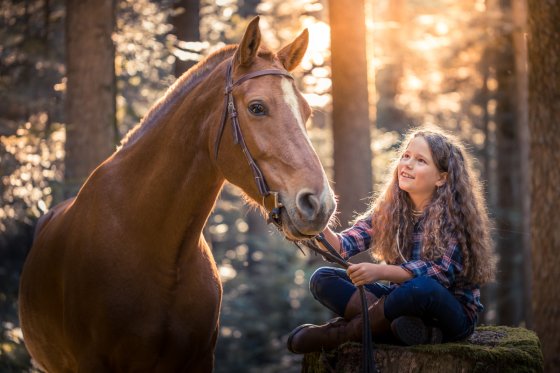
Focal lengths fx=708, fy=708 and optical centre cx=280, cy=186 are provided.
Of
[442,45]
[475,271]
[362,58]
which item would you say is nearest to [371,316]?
[475,271]

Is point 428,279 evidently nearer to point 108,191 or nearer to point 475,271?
point 475,271

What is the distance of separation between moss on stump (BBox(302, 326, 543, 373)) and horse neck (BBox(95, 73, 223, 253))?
3.51ft

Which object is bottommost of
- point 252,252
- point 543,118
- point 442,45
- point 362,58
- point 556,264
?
point 252,252

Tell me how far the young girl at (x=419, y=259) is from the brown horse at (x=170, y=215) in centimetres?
70

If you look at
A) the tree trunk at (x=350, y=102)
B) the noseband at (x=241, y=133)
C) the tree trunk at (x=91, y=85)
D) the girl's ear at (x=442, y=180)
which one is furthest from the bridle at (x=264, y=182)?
the tree trunk at (x=350, y=102)

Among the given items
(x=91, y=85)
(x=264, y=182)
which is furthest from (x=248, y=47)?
(x=91, y=85)

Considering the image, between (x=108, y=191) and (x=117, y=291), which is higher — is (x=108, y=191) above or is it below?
above

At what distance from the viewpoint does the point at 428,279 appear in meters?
3.86

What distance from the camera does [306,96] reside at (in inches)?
487

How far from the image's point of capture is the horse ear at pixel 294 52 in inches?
161

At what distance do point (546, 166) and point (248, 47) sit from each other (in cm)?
390

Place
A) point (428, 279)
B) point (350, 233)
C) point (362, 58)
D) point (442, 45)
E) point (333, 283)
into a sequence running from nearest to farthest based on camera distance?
point (428, 279)
point (333, 283)
point (350, 233)
point (362, 58)
point (442, 45)

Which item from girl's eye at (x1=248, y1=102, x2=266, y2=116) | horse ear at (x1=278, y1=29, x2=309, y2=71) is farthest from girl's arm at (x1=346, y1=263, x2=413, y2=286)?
horse ear at (x1=278, y1=29, x2=309, y2=71)

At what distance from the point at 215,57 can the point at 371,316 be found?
5.85ft
